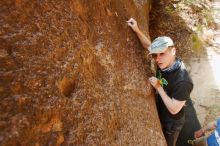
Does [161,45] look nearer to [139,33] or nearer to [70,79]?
[139,33]

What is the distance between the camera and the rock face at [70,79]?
2.20 metres

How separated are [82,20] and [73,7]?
165 mm

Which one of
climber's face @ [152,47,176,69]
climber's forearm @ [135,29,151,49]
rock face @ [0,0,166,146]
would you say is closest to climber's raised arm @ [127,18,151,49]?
climber's forearm @ [135,29,151,49]

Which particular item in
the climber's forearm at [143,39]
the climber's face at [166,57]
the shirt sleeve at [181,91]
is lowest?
the shirt sleeve at [181,91]

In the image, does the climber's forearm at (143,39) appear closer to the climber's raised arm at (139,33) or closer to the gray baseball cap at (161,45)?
the climber's raised arm at (139,33)

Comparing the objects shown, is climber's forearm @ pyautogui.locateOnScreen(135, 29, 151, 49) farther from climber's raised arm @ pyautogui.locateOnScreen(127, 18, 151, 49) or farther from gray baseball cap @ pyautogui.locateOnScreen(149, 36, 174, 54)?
gray baseball cap @ pyautogui.locateOnScreen(149, 36, 174, 54)

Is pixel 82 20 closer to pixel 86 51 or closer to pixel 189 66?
pixel 86 51

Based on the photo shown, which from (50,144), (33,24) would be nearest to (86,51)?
(33,24)

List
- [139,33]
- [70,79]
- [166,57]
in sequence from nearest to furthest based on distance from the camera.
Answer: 1. [70,79]
2. [166,57]
3. [139,33]

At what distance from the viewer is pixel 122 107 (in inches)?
127

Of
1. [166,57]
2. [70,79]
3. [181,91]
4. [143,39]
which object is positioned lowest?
[181,91]

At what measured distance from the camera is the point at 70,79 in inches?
104

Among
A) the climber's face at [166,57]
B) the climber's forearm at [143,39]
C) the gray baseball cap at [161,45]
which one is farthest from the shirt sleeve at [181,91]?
the climber's forearm at [143,39]

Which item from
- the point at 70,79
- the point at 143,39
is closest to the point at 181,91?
the point at 143,39
